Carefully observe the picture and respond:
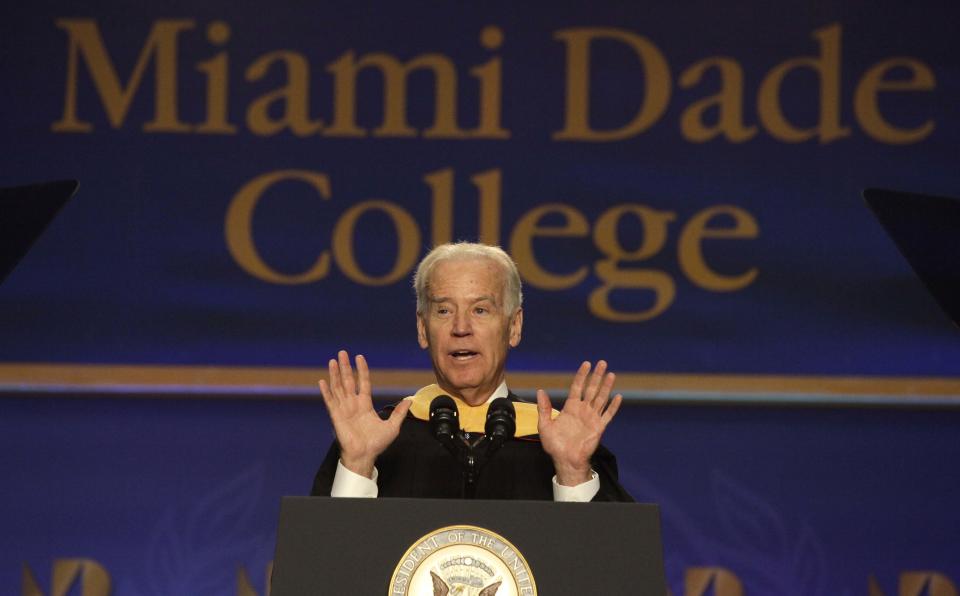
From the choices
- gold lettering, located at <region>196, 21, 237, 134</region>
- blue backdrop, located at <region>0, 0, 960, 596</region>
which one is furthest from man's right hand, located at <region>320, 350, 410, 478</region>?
gold lettering, located at <region>196, 21, 237, 134</region>

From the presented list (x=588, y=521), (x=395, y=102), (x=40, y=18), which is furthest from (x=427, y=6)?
(x=588, y=521)

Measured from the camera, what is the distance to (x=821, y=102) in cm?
484

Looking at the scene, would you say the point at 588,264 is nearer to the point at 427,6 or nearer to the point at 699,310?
Answer: the point at 699,310

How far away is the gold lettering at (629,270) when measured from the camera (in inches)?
187

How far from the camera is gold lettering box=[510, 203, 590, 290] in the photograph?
4.77 metres

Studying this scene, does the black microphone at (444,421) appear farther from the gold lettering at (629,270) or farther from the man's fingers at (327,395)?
the gold lettering at (629,270)

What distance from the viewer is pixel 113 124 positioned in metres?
4.86

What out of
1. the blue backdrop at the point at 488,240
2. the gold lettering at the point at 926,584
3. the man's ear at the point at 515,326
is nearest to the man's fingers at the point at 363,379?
the man's ear at the point at 515,326

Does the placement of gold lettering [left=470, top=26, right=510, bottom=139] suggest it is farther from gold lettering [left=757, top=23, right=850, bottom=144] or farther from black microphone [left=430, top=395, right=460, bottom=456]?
black microphone [left=430, top=395, right=460, bottom=456]

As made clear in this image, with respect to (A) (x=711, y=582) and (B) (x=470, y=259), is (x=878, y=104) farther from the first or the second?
(B) (x=470, y=259)

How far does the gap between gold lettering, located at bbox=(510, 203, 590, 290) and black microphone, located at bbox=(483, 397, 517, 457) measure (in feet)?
7.42

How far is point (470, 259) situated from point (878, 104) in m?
2.43

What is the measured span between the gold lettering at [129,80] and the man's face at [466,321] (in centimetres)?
218

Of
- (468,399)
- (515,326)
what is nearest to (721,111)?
(515,326)
